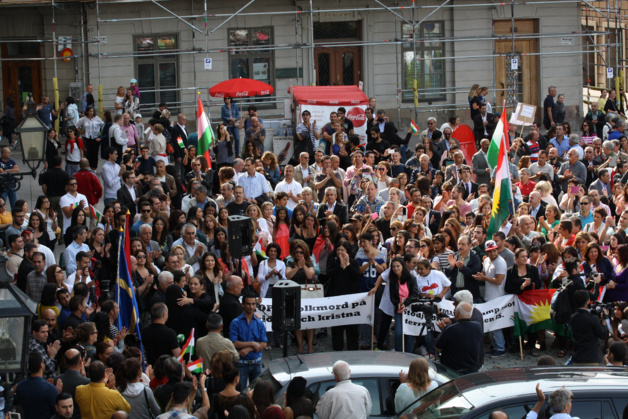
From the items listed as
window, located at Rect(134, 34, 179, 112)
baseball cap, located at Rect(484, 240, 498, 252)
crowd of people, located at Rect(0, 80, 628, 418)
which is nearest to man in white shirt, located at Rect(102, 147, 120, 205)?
crowd of people, located at Rect(0, 80, 628, 418)

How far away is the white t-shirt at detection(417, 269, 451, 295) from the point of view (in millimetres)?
13109

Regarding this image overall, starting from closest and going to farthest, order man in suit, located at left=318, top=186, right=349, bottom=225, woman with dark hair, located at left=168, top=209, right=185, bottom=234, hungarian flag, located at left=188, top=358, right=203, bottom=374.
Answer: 1. hungarian flag, located at left=188, top=358, right=203, bottom=374
2. woman with dark hair, located at left=168, top=209, right=185, bottom=234
3. man in suit, located at left=318, top=186, right=349, bottom=225

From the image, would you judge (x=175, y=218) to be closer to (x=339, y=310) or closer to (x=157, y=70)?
(x=339, y=310)

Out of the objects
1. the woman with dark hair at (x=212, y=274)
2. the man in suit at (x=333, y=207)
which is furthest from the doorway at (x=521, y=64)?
the woman with dark hair at (x=212, y=274)

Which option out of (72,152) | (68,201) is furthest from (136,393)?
(72,152)

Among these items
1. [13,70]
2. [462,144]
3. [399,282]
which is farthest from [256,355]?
[13,70]

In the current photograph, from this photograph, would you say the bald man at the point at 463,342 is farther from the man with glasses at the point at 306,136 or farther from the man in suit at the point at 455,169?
the man with glasses at the point at 306,136

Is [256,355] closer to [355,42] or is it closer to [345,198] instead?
[345,198]

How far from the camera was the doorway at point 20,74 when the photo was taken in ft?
95.4

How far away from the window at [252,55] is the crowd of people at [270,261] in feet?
28.3

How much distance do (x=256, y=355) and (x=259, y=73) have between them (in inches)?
743

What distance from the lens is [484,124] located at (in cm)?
2284

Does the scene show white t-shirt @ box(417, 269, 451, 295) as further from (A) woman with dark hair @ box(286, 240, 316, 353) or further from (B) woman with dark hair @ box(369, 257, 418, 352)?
(A) woman with dark hair @ box(286, 240, 316, 353)

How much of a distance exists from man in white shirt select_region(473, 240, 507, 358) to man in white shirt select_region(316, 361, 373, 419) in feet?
15.5
